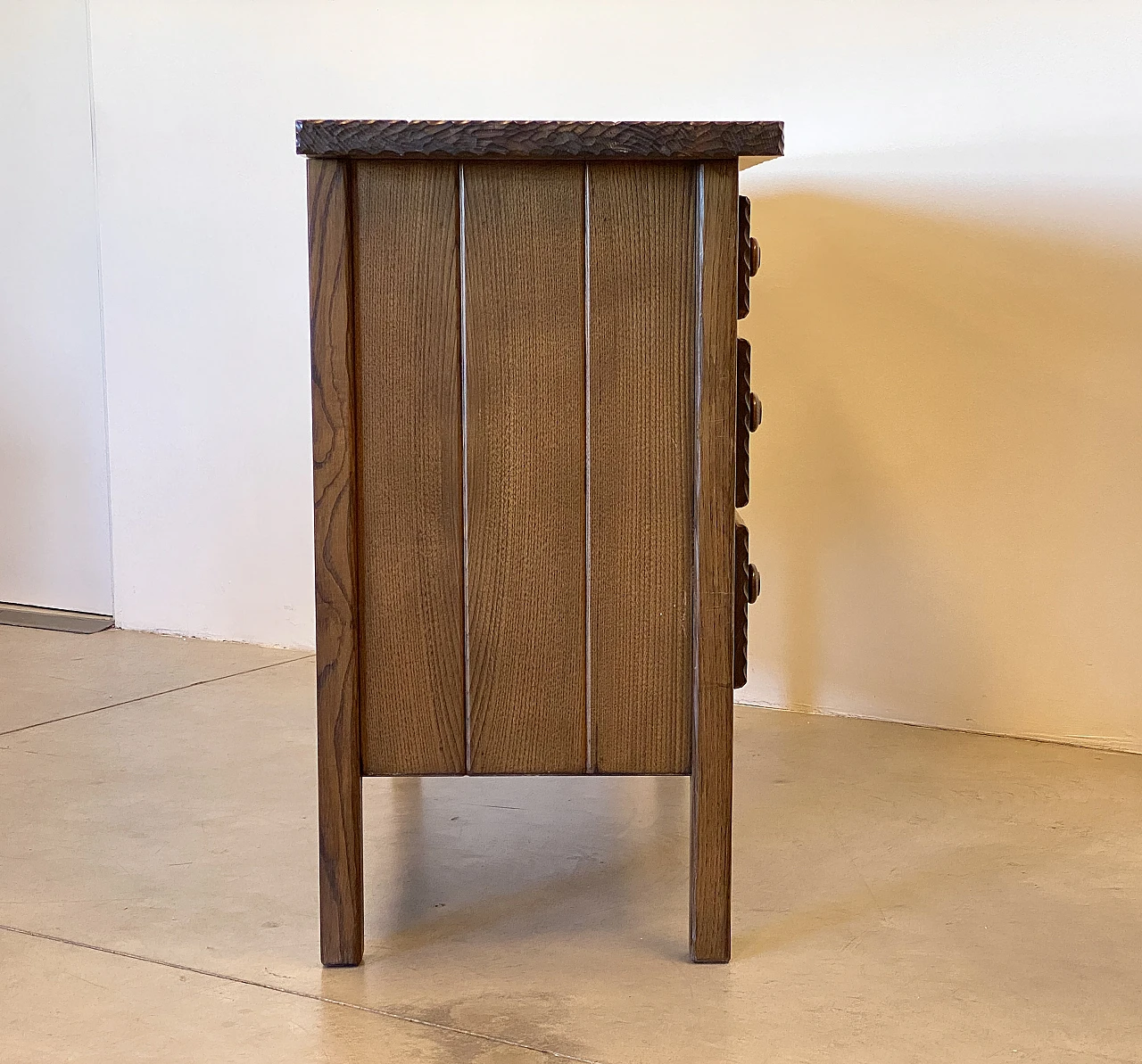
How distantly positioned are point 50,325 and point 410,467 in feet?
7.21

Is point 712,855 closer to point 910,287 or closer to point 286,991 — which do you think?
point 286,991

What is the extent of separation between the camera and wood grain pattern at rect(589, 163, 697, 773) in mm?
1244

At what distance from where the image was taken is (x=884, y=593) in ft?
7.36

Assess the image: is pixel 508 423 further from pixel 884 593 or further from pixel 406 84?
pixel 406 84

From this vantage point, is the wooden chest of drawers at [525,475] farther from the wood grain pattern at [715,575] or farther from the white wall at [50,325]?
the white wall at [50,325]

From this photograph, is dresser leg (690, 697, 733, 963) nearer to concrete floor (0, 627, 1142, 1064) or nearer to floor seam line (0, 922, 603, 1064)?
concrete floor (0, 627, 1142, 1064)

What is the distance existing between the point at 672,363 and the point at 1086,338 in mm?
1073

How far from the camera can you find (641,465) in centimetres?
128

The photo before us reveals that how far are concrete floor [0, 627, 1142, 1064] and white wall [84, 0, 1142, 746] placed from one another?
0.17m

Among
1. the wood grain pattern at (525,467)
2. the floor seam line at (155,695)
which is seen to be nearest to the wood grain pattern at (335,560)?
the wood grain pattern at (525,467)

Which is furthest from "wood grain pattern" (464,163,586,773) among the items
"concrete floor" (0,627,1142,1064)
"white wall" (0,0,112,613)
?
"white wall" (0,0,112,613)

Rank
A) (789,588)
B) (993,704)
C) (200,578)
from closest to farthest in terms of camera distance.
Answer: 1. (993,704)
2. (789,588)
3. (200,578)

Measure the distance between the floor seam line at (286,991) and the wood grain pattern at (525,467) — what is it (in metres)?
0.25

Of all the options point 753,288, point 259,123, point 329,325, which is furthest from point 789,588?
point 259,123
